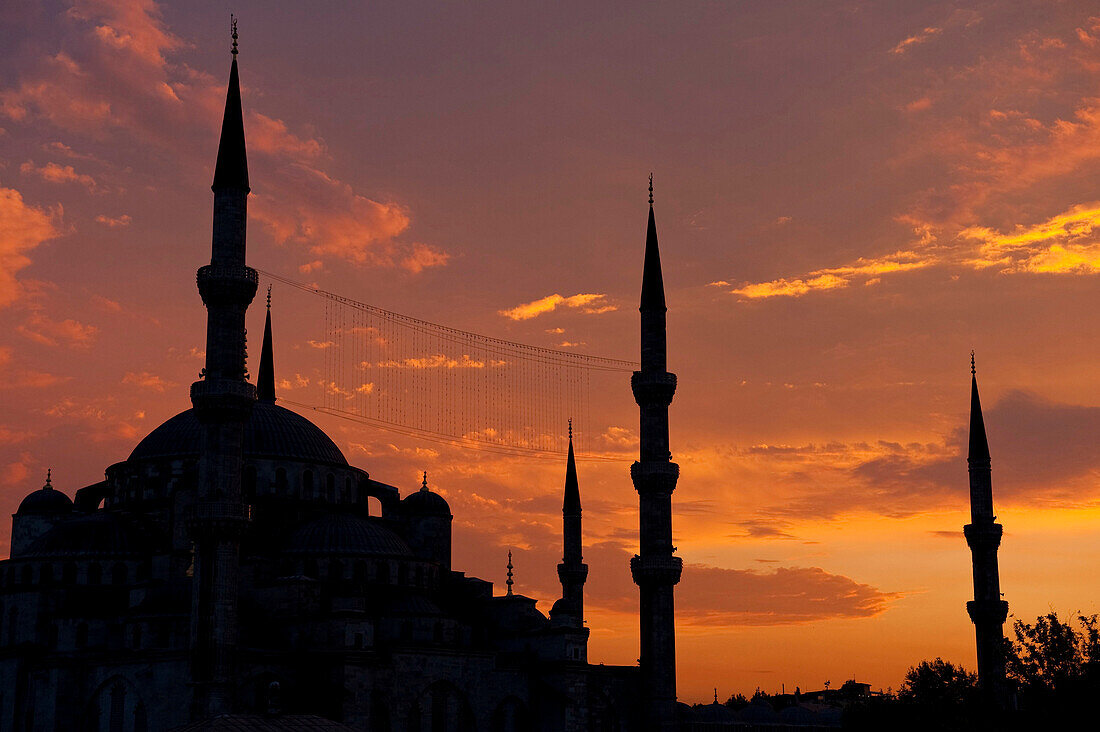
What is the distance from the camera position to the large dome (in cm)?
5750

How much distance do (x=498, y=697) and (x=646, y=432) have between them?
1207 centimetres

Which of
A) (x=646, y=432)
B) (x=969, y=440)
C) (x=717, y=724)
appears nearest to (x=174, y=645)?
(x=646, y=432)

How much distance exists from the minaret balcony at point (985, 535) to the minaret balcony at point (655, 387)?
49.8 ft

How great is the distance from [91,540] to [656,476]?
22144 millimetres

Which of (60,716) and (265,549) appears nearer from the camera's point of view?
(60,716)

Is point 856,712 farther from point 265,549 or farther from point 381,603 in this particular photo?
point 265,549

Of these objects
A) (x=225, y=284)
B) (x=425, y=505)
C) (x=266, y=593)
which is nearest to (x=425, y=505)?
(x=425, y=505)

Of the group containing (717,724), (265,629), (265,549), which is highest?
(265,549)

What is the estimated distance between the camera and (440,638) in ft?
171

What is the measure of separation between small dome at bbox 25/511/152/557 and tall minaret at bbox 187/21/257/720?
1011cm

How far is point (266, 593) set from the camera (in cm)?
5069

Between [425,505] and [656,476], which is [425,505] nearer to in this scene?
[425,505]

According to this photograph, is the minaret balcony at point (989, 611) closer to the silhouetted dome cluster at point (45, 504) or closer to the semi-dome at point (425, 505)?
the semi-dome at point (425, 505)

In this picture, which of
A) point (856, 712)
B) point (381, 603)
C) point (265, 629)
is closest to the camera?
point (265, 629)
